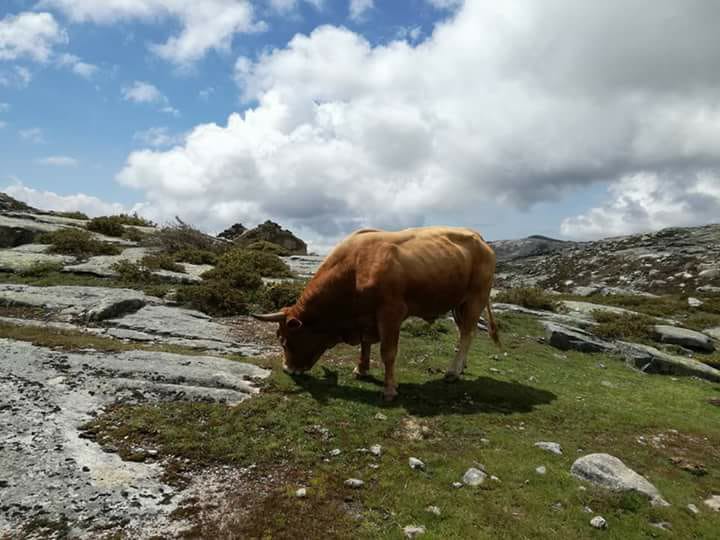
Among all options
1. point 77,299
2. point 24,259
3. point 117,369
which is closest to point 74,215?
point 24,259

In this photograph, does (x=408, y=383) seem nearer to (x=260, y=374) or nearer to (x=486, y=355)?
(x=260, y=374)

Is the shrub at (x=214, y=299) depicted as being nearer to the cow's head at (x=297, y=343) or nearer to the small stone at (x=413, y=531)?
the cow's head at (x=297, y=343)

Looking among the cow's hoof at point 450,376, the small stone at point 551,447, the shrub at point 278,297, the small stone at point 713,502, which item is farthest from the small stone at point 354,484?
the shrub at point 278,297

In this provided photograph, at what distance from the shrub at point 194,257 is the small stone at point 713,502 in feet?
82.0

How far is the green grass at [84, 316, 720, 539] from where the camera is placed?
6.34 metres

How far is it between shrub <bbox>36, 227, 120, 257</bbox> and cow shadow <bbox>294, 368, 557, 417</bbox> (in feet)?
59.2

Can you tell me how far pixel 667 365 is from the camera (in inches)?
708

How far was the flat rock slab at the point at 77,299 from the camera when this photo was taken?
50.2ft

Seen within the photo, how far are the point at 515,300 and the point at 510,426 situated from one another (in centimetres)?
1719

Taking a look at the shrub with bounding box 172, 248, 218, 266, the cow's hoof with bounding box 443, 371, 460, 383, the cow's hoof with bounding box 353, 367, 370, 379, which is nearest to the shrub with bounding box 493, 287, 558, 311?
the cow's hoof with bounding box 443, 371, 460, 383

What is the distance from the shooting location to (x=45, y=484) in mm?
6156

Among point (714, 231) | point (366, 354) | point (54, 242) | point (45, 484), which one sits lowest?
point (45, 484)

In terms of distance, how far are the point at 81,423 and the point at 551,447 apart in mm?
8156

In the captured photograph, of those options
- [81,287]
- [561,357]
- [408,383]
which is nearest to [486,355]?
[561,357]
